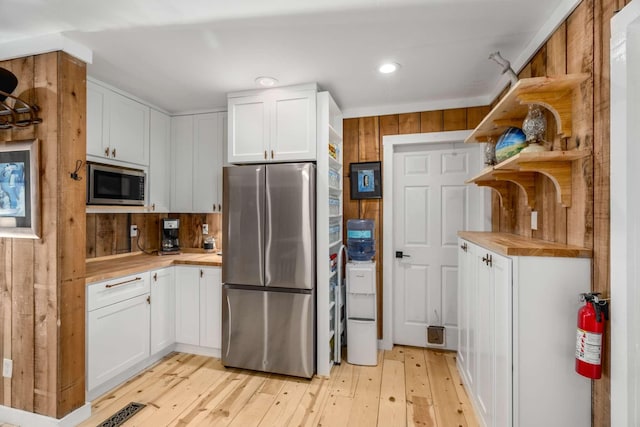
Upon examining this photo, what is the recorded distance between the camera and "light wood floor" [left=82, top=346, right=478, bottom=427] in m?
A: 2.05

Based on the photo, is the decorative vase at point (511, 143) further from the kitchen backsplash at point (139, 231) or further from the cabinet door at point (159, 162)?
the cabinet door at point (159, 162)

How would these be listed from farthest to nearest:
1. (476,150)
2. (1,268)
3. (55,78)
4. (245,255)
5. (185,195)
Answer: (185,195) < (476,150) < (245,255) < (1,268) < (55,78)

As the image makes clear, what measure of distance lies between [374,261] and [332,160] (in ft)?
3.52

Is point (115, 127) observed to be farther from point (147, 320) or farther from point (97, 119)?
point (147, 320)

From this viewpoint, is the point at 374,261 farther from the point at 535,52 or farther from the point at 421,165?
the point at 535,52

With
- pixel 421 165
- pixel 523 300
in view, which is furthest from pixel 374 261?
pixel 523 300

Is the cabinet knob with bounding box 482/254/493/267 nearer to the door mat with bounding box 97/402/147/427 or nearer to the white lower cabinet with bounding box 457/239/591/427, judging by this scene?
the white lower cabinet with bounding box 457/239/591/427

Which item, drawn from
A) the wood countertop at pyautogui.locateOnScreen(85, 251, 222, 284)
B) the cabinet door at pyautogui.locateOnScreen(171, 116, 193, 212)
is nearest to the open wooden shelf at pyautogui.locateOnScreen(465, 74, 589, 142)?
the wood countertop at pyautogui.locateOnScreen(85, 251, 222, 284)

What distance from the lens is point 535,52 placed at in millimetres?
1917

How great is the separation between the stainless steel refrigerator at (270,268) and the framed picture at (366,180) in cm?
74

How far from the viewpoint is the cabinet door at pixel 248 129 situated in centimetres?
267

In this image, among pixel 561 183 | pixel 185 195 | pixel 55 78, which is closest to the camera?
pixel 561 183

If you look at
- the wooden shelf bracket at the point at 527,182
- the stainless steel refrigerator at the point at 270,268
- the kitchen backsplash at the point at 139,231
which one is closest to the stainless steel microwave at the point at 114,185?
the kitchen backsplash at the point at 139,231

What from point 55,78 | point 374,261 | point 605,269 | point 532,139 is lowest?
point 374,261
